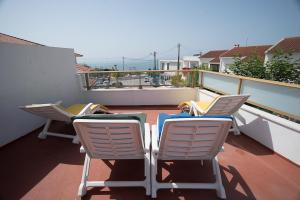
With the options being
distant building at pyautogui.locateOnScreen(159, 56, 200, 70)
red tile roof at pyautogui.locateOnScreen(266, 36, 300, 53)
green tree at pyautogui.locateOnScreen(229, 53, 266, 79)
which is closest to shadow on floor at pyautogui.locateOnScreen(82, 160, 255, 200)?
green tree at pyautogui.locateOnScreen(229, 53, 266, 79)

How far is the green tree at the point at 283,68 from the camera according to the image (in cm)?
430

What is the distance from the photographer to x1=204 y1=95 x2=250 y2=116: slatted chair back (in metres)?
2.75

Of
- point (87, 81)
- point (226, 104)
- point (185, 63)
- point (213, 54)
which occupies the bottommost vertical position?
point (226, 104)

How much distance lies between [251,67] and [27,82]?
6274 mm

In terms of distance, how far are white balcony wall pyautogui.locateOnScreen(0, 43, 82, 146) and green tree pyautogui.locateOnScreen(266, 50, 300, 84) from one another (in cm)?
607

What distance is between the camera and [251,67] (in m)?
5.18

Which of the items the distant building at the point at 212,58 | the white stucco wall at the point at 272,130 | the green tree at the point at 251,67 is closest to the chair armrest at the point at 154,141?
the white stucco wall at the point at 272,130

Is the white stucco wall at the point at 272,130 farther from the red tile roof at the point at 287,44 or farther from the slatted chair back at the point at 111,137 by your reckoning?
the red tile roof at the point at 287,44

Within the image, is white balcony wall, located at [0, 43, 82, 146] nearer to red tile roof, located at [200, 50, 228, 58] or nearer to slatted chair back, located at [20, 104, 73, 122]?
slatted chair back, located at [20, 104, 73, 122]

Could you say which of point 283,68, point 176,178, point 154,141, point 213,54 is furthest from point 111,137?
point 213,54

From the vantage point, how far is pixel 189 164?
2.33 meters

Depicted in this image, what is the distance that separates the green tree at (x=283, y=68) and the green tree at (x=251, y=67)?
23cm

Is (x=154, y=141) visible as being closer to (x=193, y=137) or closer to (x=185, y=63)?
(x=193, y=137)

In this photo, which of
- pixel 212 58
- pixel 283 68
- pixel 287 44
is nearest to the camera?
pixel 283 68
